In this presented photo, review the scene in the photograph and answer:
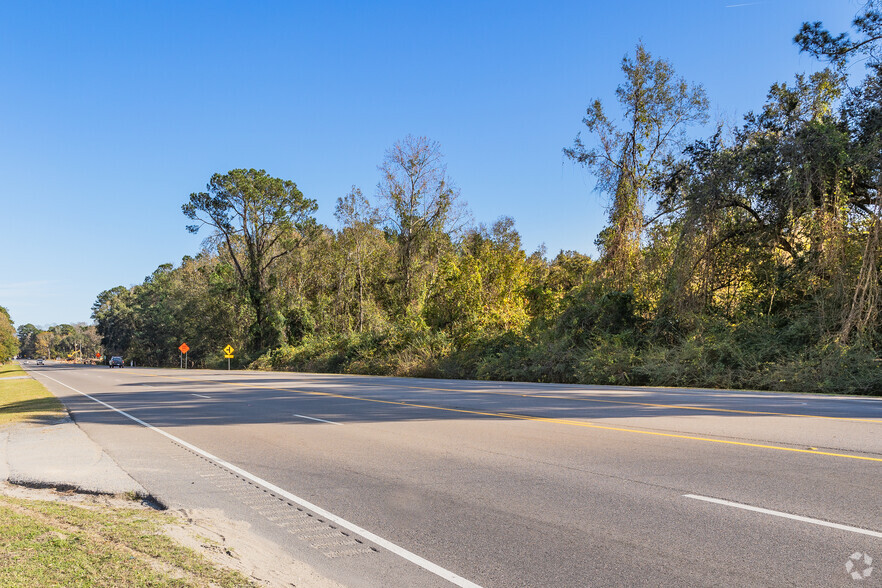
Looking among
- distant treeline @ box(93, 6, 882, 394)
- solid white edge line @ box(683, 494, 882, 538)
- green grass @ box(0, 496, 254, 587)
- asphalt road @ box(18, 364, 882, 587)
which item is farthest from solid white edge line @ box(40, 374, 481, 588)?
distant treeline @ box(93, 6, 882, 394)

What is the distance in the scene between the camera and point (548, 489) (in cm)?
665

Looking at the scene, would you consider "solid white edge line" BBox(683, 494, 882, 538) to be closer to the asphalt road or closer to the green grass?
the asphalt road

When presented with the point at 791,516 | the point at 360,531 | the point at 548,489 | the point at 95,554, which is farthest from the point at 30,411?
the point at 791,516

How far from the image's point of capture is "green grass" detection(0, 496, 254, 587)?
4043 millimetres

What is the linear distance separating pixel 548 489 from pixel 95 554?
419 centimetres

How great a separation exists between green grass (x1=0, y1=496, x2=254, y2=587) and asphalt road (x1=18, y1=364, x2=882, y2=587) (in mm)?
840

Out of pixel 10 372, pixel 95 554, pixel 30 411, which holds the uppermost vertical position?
pixel 95 554

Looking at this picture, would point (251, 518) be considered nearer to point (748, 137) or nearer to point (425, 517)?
point (425, 517)

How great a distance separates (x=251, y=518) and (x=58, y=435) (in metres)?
8.42

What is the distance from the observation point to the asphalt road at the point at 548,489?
4516 millimetres

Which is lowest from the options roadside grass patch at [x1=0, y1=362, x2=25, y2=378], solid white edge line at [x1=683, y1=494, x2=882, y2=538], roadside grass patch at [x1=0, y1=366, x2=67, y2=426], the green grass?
roadside grass patch at [x1=0, y1=362, x2=25, y2=378]

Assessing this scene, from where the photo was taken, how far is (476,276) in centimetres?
3962

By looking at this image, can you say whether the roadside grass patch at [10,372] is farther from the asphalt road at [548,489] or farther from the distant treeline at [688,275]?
the asphalt road at [548,489]

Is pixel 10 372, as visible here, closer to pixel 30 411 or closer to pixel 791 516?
pixel 30 411
